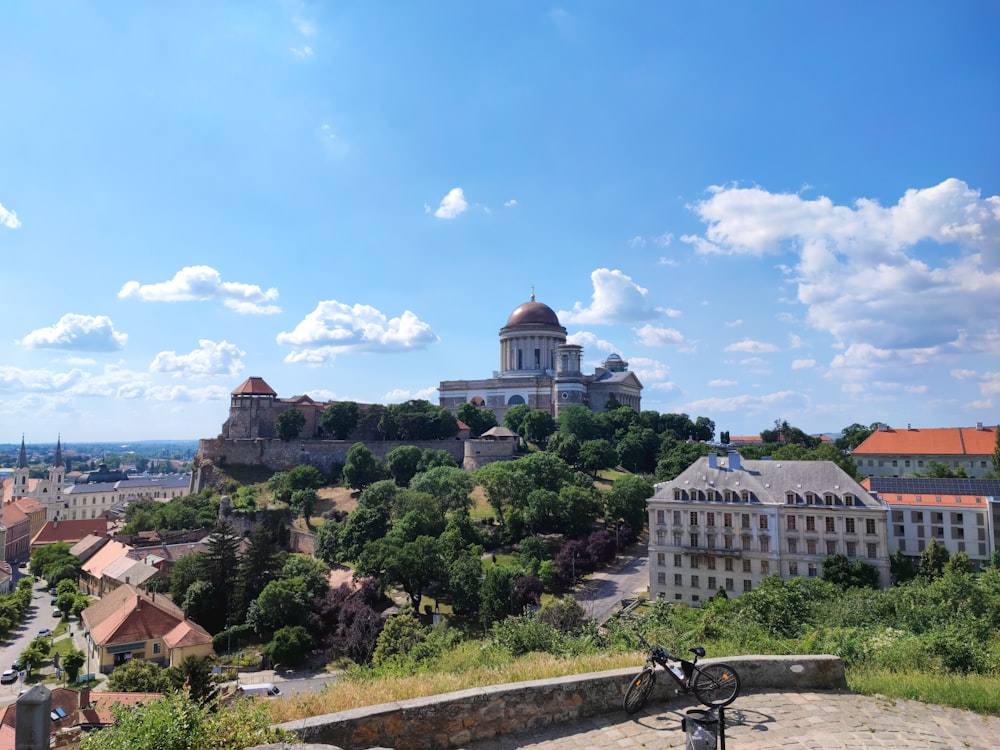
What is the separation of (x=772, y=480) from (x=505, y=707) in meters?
32.0

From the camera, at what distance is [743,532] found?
113 ft

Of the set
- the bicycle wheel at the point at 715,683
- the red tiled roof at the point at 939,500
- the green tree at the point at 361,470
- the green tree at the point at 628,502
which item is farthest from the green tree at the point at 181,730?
the green tree at the point at 361,470

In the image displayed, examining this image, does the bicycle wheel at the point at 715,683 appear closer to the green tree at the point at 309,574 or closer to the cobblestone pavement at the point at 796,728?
the cobblestone pavement at the point at 796,728

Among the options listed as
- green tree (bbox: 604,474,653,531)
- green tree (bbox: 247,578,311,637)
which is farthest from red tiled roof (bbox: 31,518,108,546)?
green tree (bbox: 604,474,653,531)

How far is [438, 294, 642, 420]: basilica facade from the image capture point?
86.9 meters

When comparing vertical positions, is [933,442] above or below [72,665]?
above

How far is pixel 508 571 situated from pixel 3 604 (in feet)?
109

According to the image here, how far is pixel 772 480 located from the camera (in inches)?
1400

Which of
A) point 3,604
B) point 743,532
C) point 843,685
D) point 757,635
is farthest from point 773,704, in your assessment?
point 3,604

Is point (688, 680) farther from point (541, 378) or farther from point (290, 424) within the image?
point (541, 378)

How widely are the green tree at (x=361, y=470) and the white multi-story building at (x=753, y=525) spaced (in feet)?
107

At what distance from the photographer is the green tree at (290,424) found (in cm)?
7306

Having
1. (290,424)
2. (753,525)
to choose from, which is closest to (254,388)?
(290,424)

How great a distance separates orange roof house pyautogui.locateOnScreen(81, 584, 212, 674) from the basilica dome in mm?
65697
